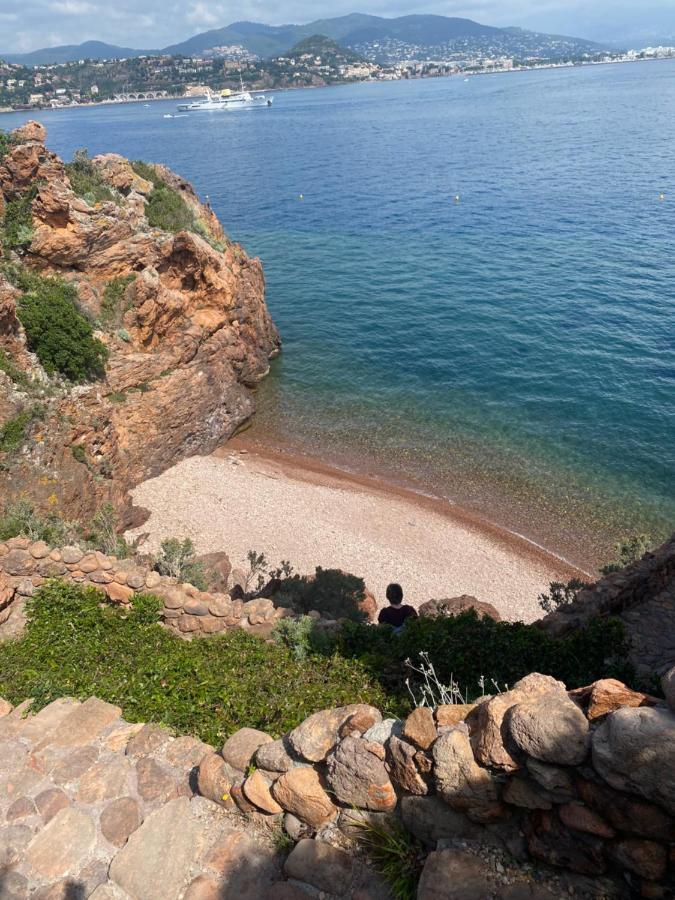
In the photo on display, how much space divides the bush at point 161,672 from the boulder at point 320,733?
150 centimetres

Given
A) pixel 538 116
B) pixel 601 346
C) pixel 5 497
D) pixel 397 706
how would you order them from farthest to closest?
pixel 538 116 → pixel 601 346 → pixel 5 497 → pixel 397 706

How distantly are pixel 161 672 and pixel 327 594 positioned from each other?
7510mm

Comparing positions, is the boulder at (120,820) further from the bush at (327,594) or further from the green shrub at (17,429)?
the green shrub at (17,429)

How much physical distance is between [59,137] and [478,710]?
500 ft

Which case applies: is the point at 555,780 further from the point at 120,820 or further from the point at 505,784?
the point at 120,820

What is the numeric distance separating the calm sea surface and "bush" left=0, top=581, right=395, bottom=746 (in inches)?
581

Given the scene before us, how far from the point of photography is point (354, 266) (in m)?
46.4

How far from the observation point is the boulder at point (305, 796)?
537cm

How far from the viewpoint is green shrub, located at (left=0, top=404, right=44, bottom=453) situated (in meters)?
16.5

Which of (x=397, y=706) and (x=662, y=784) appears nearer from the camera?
(x=662, y=784)

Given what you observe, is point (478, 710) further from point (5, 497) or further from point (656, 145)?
point (656, 145)

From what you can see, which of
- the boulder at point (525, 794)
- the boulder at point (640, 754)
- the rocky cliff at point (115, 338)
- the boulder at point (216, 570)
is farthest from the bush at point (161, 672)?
the rocky cliff at point (115, 338)

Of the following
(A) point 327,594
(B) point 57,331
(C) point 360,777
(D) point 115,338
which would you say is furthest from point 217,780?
(D) point 115,338

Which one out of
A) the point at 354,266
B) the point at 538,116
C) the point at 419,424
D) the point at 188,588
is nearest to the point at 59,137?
the point at 538,116
